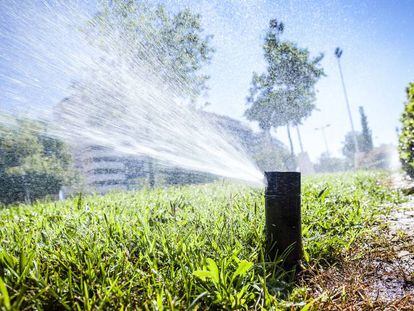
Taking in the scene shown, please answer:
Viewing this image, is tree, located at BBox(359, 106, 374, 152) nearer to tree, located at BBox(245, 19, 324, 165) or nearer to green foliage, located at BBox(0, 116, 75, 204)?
tree, located at BBox(245, 19, 324, 165)

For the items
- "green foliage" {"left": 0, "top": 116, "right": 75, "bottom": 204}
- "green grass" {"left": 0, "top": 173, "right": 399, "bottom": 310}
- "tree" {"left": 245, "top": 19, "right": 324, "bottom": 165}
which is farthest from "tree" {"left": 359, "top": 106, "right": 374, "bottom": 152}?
"green grass" {"left": 0, "top": 173, "right": 399, "bottom": 310}

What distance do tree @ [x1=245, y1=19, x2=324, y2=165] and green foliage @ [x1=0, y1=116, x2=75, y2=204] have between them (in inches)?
390

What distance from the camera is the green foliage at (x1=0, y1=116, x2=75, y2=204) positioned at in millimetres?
13586

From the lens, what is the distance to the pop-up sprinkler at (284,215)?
1.85m

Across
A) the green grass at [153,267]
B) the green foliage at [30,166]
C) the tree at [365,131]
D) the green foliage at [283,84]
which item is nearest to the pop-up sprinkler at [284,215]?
the green grass at [153,267]

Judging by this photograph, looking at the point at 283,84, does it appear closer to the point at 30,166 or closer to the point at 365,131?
the point at 30,166

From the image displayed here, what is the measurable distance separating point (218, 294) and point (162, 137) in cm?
300

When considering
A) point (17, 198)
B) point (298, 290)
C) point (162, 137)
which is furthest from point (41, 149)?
point (298, 290)

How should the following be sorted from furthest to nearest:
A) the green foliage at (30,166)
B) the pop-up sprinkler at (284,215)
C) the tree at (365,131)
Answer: the tree at (365,131) → the green foliage at (30,166) → the pop-up sprinkler at (284,215)

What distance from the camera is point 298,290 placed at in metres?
1.60

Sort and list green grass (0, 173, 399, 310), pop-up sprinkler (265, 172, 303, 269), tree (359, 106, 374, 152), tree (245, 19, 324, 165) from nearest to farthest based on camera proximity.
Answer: green grass (0, 173, 399, 310)
pop-up sprinkler (265, 172, 303, 269)
tree (245, 19, 324, 165)
tree (359, 106, 374, 152)

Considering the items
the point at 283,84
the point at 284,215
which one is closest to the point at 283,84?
the point at 283,84

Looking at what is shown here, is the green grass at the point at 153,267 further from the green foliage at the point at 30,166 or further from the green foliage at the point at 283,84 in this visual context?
the green foliage at the point at 30,166

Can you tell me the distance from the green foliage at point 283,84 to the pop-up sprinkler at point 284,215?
4631 millimetres
